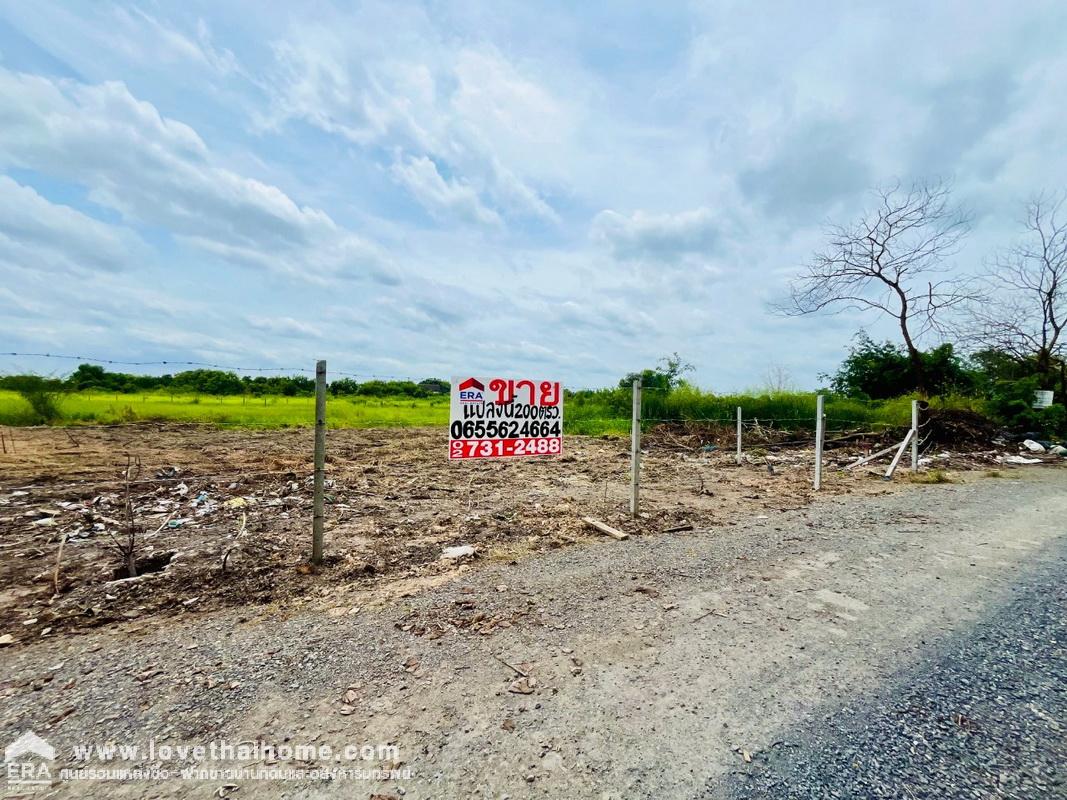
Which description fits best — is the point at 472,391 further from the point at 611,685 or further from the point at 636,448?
the point at 611,685

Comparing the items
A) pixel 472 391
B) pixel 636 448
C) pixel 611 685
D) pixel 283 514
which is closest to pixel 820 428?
pixel 636 448

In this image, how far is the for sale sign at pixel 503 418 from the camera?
15.0 feet

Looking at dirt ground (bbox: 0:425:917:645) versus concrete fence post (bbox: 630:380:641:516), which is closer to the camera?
dirt ground (bbox: 0:425:917:645)

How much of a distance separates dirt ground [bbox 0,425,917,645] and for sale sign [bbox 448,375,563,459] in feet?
3.05

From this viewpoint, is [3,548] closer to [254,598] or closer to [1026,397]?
[254,598]

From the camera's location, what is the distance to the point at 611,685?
7.34ft

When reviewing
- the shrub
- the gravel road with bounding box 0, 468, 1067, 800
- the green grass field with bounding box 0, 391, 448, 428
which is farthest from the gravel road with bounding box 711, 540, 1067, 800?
the shrub

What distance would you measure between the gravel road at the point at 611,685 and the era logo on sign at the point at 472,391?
1708mm

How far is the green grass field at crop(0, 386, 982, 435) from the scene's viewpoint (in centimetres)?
1511

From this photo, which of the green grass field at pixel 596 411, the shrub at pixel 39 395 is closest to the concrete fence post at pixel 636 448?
the green grass field at pixel 596 411

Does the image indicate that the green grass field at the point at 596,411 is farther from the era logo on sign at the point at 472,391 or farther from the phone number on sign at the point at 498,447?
the era logo on sign at the point at 472,391

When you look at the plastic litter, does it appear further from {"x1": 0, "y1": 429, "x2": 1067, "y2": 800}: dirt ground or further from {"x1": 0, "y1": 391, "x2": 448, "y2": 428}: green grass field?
{"x1": 0, "y1": 391, "x2": 448, "y2": 428}: green grass field

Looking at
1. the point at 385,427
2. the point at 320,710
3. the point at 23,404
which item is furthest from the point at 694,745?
the point at 23,404

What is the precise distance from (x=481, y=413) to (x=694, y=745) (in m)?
3.34
